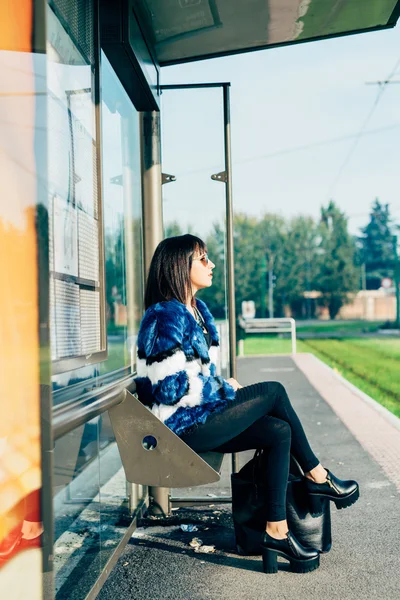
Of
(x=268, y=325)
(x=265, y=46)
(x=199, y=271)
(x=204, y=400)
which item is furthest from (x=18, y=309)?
(x=268, y=325)

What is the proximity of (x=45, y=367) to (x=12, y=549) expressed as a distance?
1.59ft

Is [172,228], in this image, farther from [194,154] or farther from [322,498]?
[322,498]

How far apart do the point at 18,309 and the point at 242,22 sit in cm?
327

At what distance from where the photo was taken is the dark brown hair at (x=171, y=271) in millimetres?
3771

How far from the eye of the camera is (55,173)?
2.84m

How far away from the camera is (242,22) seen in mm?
4781

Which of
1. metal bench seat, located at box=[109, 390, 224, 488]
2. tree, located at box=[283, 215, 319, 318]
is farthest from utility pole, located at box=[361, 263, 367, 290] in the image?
metal bench seat, located at box=[109, 390, 224, 488]

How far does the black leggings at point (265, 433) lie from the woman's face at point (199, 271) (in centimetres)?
54

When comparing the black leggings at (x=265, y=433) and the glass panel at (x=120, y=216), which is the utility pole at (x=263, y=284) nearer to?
the glass panel at (x=120, y=216)

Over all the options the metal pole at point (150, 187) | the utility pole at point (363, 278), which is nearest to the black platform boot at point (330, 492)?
the metal pole at point (150, 187)

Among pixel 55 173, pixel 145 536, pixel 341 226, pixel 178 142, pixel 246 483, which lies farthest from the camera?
pixel 341 226

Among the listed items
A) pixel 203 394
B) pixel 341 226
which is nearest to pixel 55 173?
pixel 203 394

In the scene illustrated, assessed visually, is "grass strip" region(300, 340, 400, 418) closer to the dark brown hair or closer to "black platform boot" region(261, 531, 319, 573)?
"black platform boot" region(261, 531, 319, 573)

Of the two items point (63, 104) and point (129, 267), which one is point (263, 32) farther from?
point (63, 104)
